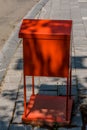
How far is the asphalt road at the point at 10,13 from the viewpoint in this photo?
10.5 m

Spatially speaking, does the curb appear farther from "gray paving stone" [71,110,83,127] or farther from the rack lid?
the rack lid

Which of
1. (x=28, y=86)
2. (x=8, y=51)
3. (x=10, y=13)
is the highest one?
(x=28, y=86)

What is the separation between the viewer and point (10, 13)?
12.9 m

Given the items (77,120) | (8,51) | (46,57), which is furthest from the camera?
(8,51)

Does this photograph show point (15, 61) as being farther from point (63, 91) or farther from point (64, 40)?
point (64, 40)

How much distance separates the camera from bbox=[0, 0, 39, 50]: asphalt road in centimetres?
1050

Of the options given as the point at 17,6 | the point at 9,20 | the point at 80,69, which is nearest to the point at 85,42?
the point at 80,69

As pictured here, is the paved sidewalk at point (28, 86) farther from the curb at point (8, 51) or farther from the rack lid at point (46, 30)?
the rack lid at point (46, 30)

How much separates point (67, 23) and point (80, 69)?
7.75ft

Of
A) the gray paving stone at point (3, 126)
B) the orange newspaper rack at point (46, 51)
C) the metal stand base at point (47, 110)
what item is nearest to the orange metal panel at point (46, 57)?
the orange newspaper rack at point (46, 51)

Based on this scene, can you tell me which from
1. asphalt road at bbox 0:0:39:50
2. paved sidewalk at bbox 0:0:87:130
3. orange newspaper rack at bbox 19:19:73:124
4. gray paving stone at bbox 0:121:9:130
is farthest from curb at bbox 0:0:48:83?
orange newspaper rack at bbox 19:19:73:124

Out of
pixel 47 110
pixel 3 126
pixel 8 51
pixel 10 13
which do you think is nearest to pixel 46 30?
pixel 47 110

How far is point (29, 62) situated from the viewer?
16.6 feet

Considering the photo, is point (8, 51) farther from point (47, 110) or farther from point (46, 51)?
point (46, 51)
